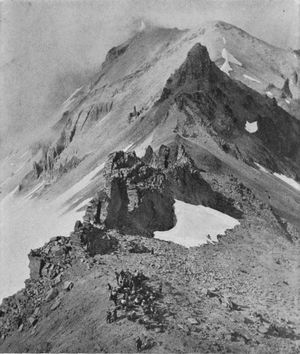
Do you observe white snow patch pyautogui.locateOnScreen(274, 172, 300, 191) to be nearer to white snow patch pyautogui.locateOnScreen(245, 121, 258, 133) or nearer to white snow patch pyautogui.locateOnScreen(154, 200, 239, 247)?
white snow patch pyautogui.locateOnScreen(245, 121, 258, 133)

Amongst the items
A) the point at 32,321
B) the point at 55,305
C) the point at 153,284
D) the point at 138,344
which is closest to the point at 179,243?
the point at 153,284

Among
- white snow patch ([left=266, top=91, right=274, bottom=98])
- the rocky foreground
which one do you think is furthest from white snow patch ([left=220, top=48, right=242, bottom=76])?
the rocky foreground

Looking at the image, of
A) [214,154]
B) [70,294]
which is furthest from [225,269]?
[214,154]

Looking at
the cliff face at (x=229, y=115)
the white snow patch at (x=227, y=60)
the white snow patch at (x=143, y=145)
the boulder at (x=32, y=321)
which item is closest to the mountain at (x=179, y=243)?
the boulder at (x=32, y=321)

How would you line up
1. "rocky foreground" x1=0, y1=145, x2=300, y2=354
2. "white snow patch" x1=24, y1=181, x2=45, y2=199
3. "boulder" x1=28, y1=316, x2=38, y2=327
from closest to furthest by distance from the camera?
"rocky foreground" x1=0, y1=145, x2=300, y2=354 < "boulder" x1=28, y1=316, x2=38, y2=327 < "white snow patch" x1=24, y1=181, x2=45, y2=199

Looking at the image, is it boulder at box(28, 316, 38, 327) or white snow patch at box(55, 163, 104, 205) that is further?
white snow patch at box(55, 163, 104, 205)

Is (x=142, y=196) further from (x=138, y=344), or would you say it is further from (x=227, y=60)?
(x=227, y=60)

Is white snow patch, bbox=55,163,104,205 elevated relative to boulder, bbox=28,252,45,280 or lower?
lower
